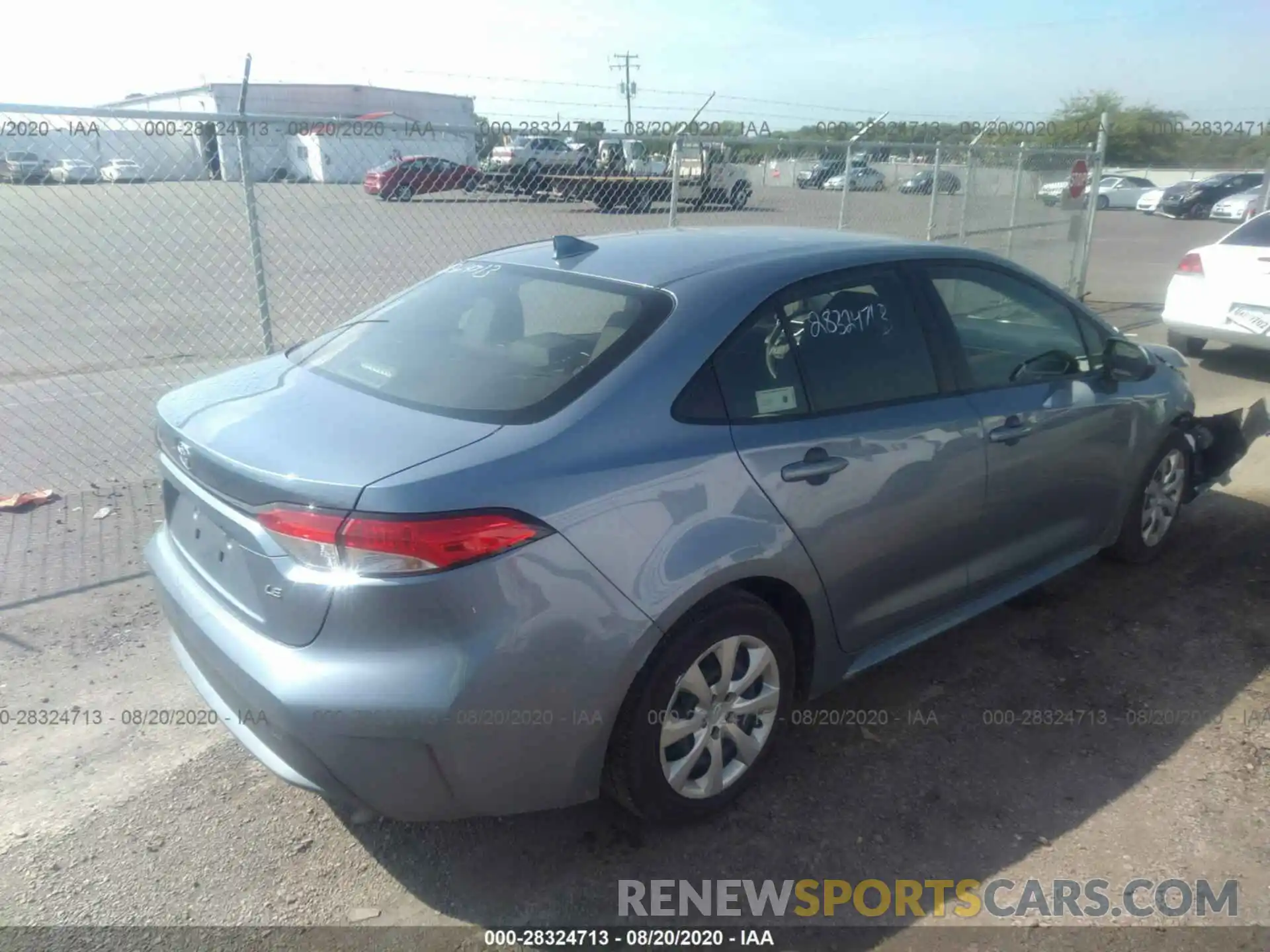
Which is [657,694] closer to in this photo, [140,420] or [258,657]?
[258,657]

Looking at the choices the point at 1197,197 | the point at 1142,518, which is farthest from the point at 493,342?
the point at 1197,197

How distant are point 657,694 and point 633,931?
629mm

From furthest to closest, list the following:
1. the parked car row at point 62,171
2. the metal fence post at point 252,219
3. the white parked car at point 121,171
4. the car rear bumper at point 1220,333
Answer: the car rear bumper at point 1220,333 → the white parked car at point 121,171 → the parked car row at point 62,171 → the metal fence post at point 252,219

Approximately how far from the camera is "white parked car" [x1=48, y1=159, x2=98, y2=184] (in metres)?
5.86

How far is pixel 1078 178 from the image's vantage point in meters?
11.5

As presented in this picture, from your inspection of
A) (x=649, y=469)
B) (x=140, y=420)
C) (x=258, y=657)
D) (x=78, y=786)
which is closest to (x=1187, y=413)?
(x=649, y=469)

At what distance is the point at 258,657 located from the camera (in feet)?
7.75

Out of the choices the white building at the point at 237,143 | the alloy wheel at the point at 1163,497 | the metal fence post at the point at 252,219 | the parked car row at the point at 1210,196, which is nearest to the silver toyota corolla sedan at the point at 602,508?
the alloy wheel at the point at 1163,497

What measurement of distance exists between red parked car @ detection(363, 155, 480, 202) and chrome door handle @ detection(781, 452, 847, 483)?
538 centimetres

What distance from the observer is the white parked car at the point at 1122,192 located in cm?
3759

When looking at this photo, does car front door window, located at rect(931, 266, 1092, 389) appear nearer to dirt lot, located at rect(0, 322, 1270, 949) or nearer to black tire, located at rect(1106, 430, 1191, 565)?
black tire, located at rect(1106, 430, 1191, 565)

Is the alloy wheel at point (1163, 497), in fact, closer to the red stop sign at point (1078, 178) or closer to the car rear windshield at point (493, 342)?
the car rear windshield at point (493, 342)

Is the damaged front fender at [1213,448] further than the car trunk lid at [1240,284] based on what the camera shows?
No
